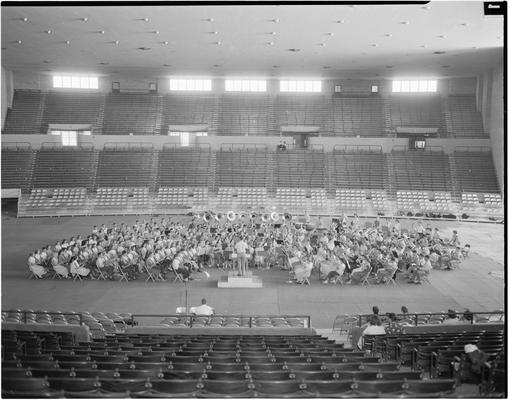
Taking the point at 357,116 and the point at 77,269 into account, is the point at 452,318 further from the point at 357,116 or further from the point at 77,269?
the point at 357,116

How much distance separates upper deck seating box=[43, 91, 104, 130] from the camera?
46406 millimetres

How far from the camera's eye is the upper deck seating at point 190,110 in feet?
155

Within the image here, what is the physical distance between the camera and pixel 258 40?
30.8m

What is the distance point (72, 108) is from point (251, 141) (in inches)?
607

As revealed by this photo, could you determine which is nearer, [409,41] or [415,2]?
[415,2]

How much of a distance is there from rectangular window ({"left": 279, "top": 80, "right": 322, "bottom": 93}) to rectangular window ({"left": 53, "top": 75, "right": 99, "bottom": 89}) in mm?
16436

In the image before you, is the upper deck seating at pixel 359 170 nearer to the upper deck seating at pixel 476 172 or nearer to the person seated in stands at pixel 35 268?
the upper deck seating at pixel 476 172

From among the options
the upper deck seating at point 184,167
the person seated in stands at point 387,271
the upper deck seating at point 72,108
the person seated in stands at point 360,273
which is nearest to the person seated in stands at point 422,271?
the person seated in stands at point 387,271

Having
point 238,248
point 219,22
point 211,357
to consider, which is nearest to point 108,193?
point 219,22

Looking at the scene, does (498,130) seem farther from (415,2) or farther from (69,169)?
(415,2)

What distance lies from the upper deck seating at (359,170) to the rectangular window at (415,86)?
297 inches

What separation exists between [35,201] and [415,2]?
1471 inches

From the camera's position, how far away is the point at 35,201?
3878cm

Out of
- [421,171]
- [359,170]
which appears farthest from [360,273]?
[421,171]
